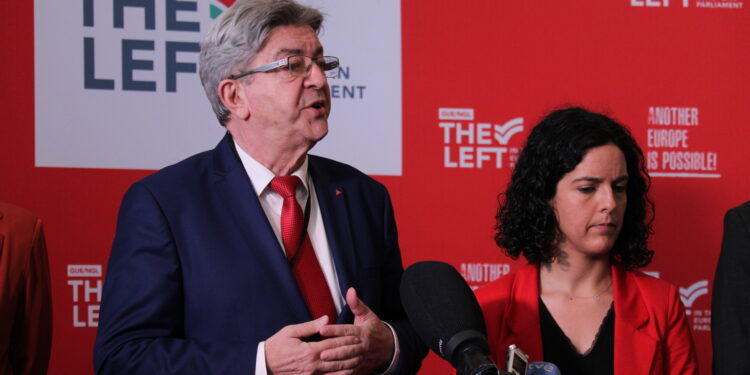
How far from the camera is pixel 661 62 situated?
2.91 metres

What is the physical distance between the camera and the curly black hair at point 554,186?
7.23 feet

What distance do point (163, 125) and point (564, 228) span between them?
1.28 meters

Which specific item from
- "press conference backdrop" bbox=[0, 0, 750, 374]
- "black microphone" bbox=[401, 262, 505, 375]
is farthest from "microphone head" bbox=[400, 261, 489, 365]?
"press conference backdrop" bbox=[0, 0, 750, 374]

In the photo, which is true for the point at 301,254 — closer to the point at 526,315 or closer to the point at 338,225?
the point at 338,225

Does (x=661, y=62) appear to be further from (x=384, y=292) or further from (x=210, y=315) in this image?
(x=210, y=315)

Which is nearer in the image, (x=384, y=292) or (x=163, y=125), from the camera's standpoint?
(x=384, y=292)

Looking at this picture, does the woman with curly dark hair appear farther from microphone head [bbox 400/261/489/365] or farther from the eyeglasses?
microphone head [bbox 400/261/489/365]

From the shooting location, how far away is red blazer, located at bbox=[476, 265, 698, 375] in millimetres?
2053

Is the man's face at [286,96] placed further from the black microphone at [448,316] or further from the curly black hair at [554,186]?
the curly black hair at [554,186]

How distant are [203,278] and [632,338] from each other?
111cm

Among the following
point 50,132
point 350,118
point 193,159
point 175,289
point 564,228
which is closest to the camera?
point 175,289

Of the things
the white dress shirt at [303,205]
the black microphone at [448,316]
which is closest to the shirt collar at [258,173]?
the white dress shirt at [303,205]

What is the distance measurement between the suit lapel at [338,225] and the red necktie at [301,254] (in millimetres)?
42

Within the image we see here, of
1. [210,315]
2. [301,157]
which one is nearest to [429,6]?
[301,157]
